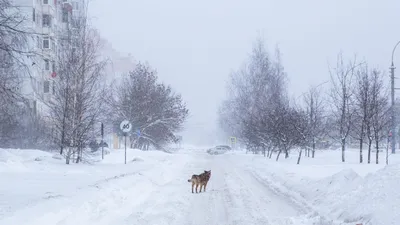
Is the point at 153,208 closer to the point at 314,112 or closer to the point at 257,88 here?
the point at 314,112

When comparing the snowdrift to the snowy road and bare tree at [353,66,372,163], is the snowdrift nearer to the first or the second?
the snowy road

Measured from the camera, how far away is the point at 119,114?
44.9m

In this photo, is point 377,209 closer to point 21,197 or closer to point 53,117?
point 21,197

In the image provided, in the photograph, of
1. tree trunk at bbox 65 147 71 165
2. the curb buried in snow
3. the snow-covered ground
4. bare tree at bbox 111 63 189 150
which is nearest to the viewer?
the snow-covered ground

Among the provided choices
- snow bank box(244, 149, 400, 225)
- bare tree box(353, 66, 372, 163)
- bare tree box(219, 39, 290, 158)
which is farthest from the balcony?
snow bank box(244, 149, 400, 225)

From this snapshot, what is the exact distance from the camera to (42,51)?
1205cm

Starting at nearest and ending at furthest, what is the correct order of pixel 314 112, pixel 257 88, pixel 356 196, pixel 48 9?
pixel 356 196, pixel 314 112, pixel 48 9, pixel 257 88

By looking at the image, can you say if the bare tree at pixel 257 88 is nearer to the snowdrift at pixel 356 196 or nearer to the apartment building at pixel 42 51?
the apartment building at pixel 42 51

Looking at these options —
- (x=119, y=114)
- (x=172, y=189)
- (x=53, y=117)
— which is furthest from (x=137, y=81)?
(x=172, y=189)

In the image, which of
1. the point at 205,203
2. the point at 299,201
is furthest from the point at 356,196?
the point at 205,203

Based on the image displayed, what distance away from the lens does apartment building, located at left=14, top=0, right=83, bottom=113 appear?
11188 millimetres

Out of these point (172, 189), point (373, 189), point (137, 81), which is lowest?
point (172, 189)

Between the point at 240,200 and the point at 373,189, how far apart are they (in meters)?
4.09

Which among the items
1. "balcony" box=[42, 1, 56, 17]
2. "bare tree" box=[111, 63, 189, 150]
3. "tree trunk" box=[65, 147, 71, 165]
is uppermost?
"balcony" box=[42, 1, 56, 17]
